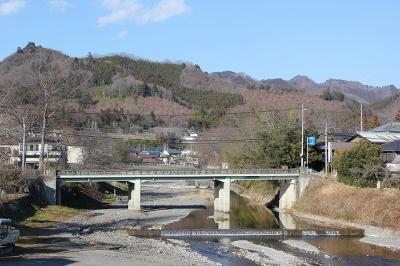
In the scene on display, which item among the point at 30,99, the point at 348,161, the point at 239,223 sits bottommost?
the point at 239,223

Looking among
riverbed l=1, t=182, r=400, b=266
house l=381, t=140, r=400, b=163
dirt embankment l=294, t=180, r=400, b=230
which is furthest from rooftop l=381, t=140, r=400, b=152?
riverbed l=1, t=182, r=400, b=266

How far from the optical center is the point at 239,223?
168 feet

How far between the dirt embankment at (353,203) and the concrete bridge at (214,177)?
245 cm

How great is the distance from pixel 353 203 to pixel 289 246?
45.5ft

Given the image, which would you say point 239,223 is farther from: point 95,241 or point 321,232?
point 95,241

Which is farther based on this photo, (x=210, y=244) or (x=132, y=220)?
(x=132, y=220)

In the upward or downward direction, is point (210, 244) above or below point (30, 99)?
below

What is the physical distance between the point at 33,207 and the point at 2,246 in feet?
65.0

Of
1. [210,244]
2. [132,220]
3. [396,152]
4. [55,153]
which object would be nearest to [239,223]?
[132,220]

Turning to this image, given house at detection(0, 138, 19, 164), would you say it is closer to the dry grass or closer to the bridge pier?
the dry grass

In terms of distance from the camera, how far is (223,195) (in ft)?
201

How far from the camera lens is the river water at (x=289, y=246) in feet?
107

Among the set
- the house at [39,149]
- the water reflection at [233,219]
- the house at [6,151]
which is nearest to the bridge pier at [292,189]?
the water reflection at [233,219]

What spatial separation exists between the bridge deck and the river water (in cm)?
567
